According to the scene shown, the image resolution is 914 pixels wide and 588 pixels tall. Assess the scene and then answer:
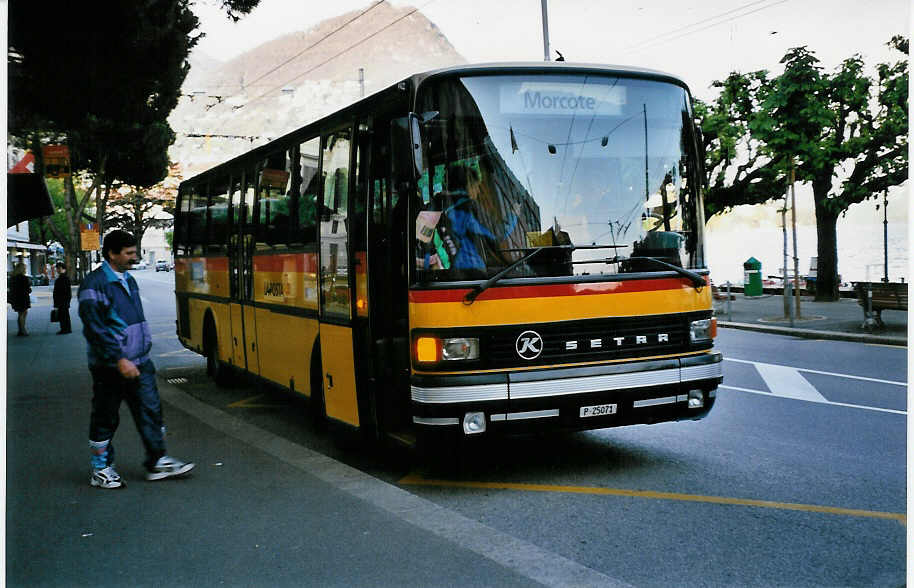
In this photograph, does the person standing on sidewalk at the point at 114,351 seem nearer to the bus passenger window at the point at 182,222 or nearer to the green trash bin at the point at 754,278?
the bus passenger window at the point at 182,222

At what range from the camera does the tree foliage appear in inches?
802

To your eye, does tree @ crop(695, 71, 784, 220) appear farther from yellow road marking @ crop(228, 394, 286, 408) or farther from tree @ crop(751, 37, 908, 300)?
yellow road marking @ crop(228, 394, 286, 408)

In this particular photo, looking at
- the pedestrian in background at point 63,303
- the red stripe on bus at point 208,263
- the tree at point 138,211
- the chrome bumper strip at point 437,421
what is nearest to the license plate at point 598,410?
the chrome bumper strip at point 437,421

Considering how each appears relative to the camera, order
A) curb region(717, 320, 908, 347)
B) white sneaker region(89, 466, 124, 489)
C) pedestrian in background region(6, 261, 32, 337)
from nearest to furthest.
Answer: white sneaker region(89, 466, 124, 489) < curb region(717, 320, 908, 347) < pedestrian in background region(6, 261, 32, 337)

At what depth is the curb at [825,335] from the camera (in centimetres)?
1628

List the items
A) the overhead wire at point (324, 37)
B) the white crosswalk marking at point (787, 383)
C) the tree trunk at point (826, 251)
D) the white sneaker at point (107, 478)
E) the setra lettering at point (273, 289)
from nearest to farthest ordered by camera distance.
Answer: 1. the white sneaker at point (107, 478)
2. the setra lettering at point (273, 289)
3. the white crosswalk marking at point (787, 383)
4. the overhead wire at point (324, 37)
5. the tree trunk at point (826, 251)

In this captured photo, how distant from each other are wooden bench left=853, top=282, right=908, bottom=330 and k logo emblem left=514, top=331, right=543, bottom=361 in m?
13.1

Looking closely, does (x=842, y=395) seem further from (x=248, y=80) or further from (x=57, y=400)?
(x=248, y=80)

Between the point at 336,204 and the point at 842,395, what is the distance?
6.31m

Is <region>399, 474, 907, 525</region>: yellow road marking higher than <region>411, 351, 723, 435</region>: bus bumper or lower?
lower

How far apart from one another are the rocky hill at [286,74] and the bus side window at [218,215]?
266 inches

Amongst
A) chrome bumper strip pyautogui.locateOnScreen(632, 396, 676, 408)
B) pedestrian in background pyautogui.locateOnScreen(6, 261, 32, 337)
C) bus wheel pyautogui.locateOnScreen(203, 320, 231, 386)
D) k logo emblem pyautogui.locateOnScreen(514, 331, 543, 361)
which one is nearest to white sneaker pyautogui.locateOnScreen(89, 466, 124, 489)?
k logo emblem pyautogui.locateOnScreen(514, 331, 543, 361)

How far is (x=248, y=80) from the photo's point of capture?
36750 mm

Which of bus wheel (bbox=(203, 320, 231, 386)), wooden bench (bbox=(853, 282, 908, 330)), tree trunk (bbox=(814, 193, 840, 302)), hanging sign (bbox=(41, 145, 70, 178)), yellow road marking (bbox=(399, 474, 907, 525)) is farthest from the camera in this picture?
tree trunk (bbox=(814, 193, 840, 302))
